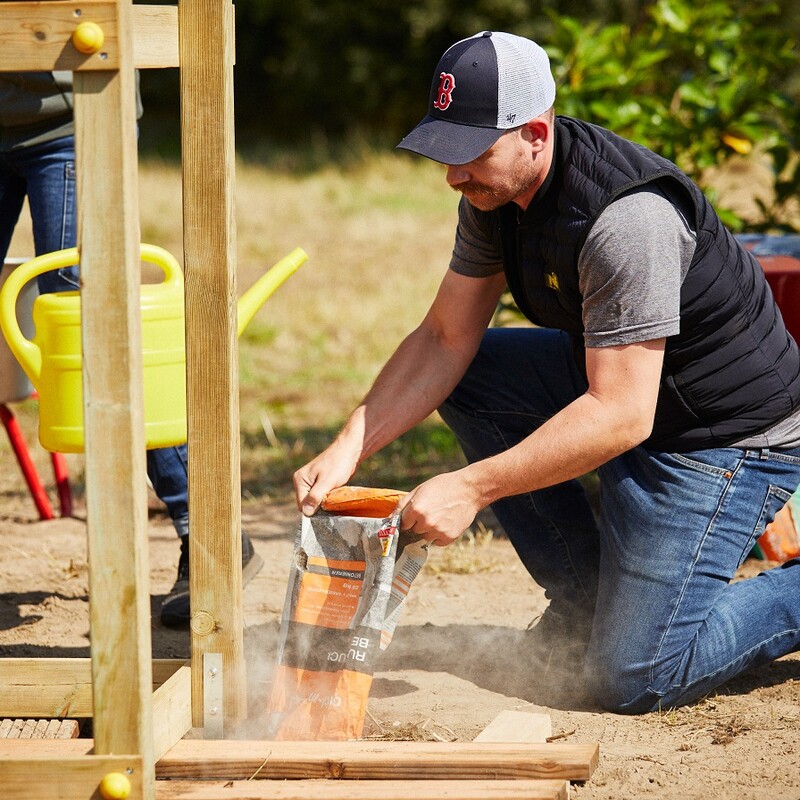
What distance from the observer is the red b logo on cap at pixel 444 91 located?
7.38 ft

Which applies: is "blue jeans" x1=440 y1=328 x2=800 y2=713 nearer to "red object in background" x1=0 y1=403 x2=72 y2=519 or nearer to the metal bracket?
the metal bracket

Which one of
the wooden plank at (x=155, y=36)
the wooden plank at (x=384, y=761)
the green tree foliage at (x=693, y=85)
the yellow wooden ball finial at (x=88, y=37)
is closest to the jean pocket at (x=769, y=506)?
the wooden plank at (x=384, y=761)

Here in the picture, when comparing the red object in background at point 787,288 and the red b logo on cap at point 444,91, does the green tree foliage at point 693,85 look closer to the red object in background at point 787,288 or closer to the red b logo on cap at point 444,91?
the red object in background at point 787,288

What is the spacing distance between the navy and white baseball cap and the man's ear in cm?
2

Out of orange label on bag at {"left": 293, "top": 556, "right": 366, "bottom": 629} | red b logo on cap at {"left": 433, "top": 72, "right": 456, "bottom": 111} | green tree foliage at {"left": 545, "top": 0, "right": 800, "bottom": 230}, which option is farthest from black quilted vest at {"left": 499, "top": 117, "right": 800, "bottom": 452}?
green tree foliage at {"left": 545, "top": 0, "right": 800, "bottom": 230}

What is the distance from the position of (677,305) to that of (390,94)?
14605 millimetres

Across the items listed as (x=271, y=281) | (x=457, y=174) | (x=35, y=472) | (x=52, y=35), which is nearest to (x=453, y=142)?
(x=457, y=174)

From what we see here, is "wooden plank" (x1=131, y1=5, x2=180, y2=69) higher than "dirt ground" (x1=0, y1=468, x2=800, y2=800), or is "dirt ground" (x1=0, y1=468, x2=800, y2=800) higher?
"wooden plank" (x1=131, y1=5, x2=180, y2=69)

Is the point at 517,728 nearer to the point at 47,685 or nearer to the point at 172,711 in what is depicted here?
the point at 172,711

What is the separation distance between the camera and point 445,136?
223cm

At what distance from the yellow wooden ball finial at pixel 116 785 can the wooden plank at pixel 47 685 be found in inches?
20.5

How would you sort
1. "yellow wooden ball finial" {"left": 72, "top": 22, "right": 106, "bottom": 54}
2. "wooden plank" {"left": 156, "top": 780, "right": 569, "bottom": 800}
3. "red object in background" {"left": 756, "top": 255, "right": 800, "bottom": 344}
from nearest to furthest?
"yellow wooden ball finial" {"left": 72, "top": 22, "right": 106, "bottom": 54}
"wooden plank" {"left": 156, "top": 780, "right": 569, "bottom": 800}
"red object in background" {"left": 756, "top": 255, "right": 800, "bottom": 344}

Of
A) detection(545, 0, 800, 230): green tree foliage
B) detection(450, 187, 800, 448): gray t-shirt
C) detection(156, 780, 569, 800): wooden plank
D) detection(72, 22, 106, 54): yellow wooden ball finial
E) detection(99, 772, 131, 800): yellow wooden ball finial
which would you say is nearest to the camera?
detection(72, 22, 106, 54): yellow wooden ball finial

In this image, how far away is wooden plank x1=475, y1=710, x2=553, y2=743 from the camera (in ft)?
7.28
